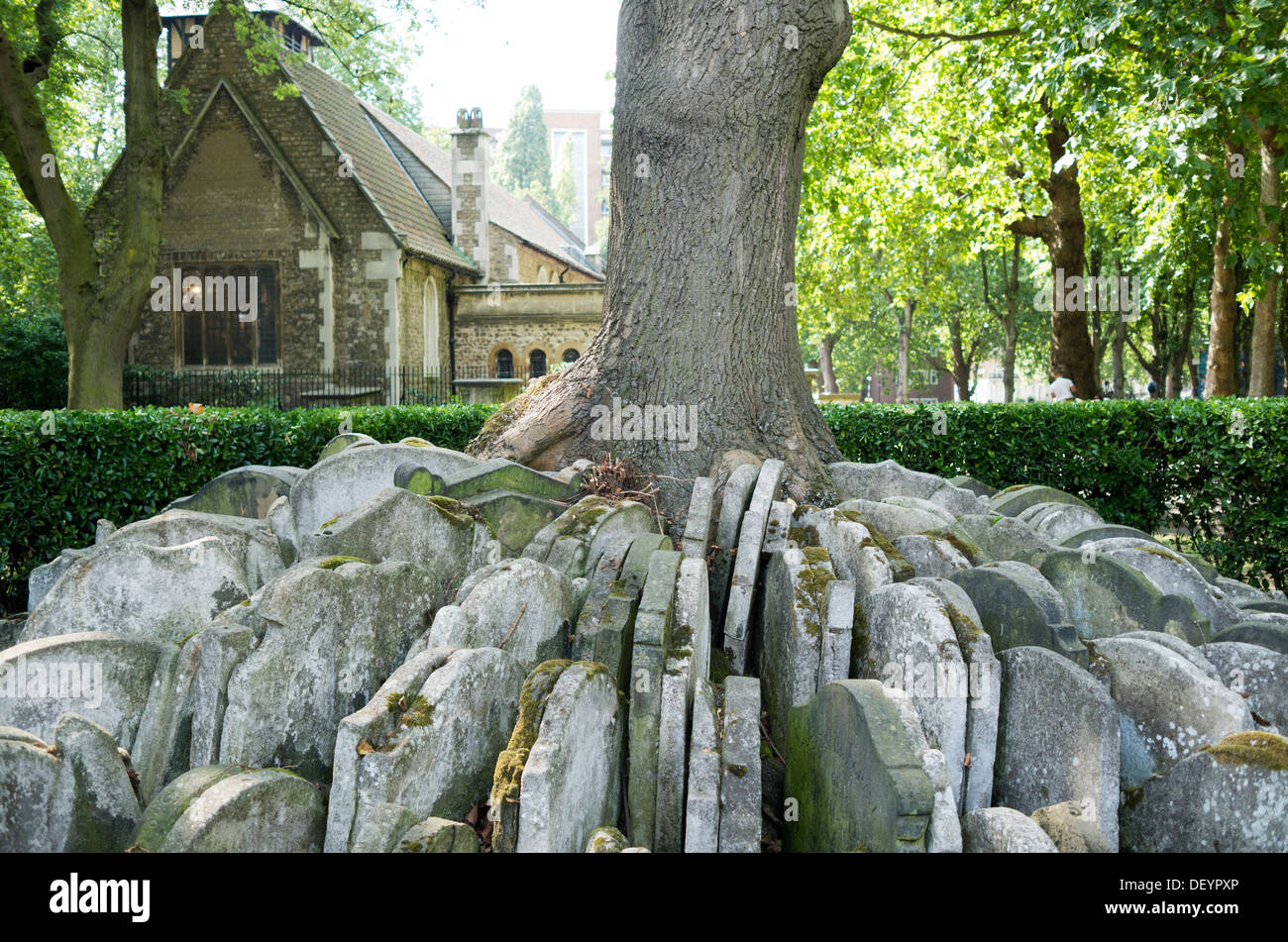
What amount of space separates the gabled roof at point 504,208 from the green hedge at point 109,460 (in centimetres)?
2162

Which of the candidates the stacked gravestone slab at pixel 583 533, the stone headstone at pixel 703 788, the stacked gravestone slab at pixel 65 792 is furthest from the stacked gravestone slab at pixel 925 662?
the stacked gravestone slab at pixel 65 792

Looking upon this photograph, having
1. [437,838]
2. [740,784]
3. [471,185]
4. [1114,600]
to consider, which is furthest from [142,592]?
[471,185]

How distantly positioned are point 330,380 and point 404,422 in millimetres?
15491

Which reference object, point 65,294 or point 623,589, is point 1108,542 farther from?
point 65,294

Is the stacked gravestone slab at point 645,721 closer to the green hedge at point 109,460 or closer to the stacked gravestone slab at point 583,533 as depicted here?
the stacked gravestone slab at point 583,533

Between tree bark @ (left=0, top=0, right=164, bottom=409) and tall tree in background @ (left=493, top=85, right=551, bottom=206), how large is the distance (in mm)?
81212

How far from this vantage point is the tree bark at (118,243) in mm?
13766

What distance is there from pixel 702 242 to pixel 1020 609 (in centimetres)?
319

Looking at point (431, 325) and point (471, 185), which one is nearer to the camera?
point (431, 325)

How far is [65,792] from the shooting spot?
2.94m

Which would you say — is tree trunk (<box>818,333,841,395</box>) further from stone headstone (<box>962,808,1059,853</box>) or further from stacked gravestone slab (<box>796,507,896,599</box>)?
stone headstone (<box>962,808,1059,853</box>)
